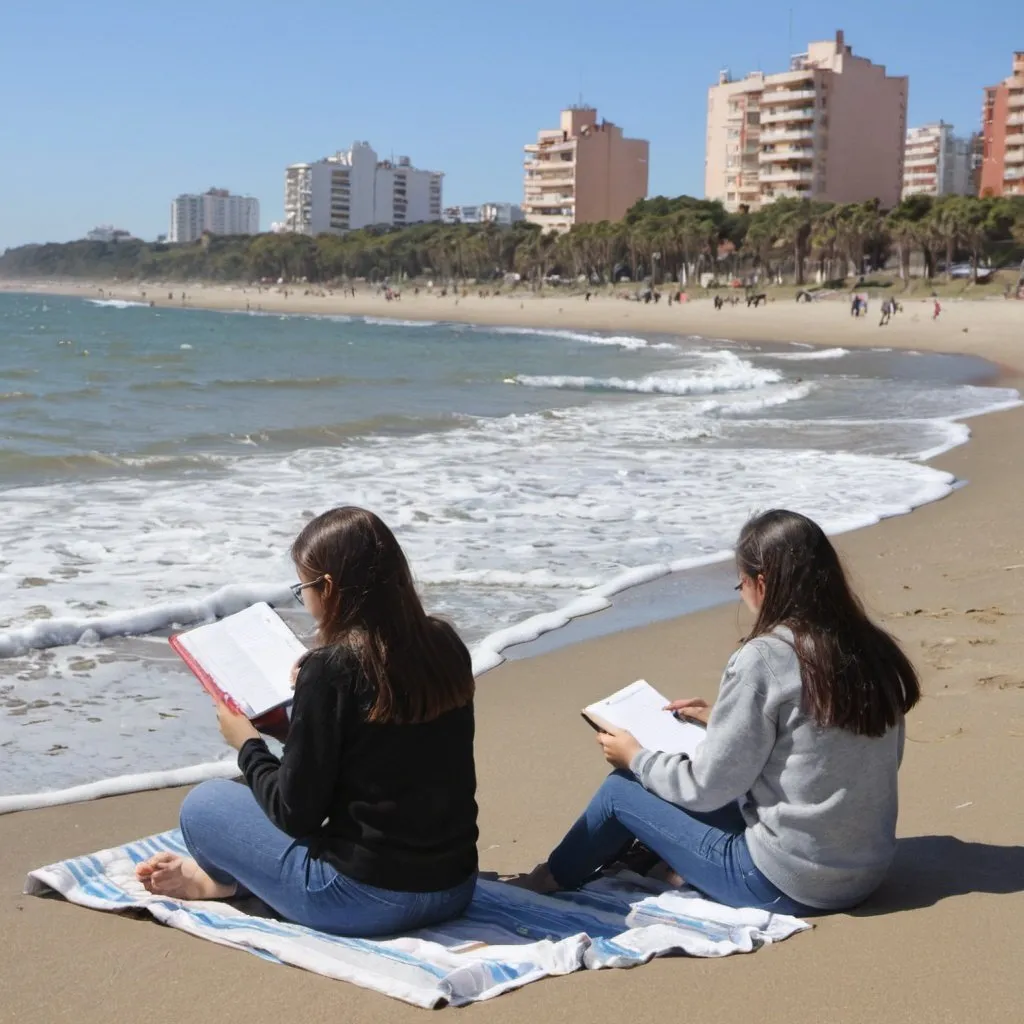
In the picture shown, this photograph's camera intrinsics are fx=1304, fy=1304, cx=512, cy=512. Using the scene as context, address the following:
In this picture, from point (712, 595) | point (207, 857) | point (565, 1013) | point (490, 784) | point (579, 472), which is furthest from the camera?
point (579, 472)

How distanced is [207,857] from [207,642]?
52cm

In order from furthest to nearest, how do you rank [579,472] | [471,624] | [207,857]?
[579,472], [471,624], [207,857]

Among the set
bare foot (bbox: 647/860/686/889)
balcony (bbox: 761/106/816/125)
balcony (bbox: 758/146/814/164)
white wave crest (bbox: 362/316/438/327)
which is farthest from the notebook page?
balcony (bbox: 761/106/816/125)

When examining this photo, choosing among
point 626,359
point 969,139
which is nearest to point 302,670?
point 626,359

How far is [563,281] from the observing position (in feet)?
352

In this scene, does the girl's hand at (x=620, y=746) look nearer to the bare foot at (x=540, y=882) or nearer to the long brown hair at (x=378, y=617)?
the bare foot at (x=540, y=882)

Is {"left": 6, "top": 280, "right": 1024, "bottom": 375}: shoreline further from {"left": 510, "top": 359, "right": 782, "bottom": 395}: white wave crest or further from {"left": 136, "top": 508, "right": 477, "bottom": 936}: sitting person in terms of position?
{"left": 136, "top": 508, "right": 477, "bottom": 936}: sitting person

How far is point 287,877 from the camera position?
2.92 metres

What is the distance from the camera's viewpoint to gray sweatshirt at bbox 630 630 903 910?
2.86 m

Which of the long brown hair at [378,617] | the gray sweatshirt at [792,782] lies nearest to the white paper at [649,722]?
the gray sweatshirt at [792,782]

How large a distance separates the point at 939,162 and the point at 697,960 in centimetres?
18472

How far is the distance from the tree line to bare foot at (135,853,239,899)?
6989cm

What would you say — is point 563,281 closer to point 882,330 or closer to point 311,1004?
point 882,330

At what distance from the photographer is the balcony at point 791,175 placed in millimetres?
109438
